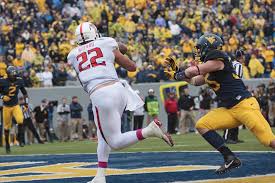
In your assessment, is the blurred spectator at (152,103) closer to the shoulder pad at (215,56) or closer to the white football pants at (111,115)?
the shoulder pad at (215,56)

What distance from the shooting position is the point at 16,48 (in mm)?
24734

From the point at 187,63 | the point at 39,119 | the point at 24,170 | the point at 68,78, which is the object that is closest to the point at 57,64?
the point at 68,78

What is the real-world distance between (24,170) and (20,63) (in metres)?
13.1

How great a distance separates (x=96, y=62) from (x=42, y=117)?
14.5 m

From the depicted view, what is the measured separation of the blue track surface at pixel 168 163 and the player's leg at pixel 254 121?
0.45 metres

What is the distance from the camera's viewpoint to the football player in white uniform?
832 cm

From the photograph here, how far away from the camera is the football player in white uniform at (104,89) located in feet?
27.3

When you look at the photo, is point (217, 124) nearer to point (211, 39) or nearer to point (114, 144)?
point (211, 39)

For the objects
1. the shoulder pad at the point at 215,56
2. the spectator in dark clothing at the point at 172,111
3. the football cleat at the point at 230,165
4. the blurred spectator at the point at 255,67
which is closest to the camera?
the football cleat at the point at 230,165

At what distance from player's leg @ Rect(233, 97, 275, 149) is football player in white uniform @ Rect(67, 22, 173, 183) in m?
0.90

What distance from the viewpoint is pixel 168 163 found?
11.0 m

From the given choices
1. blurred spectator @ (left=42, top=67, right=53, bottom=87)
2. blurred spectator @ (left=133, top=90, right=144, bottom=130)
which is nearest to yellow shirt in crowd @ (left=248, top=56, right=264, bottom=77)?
blurred spectator @ (left=133, top=90, right=144, bottom=130)

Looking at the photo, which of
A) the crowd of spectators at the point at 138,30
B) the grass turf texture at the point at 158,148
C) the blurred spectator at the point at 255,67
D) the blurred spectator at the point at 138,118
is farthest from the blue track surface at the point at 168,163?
the blurred spectator at the point at 255,67

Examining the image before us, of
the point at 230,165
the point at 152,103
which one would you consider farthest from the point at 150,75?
the point at 230,165
